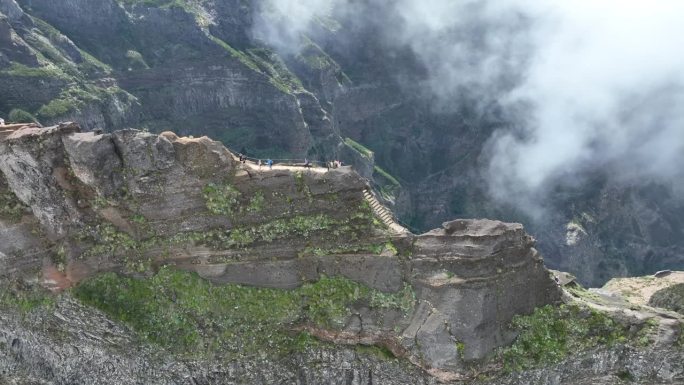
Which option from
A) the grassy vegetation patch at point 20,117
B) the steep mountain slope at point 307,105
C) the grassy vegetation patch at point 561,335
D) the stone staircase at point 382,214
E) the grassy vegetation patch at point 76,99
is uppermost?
the steep mountain slope at point 307,105

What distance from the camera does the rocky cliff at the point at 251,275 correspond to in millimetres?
35344

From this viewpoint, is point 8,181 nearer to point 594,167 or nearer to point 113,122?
point 113,122

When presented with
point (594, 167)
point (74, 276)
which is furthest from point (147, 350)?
point (594, 167)

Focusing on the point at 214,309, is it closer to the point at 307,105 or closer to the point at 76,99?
the point at 76,99

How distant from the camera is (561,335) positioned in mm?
36281

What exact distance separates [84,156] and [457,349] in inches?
911

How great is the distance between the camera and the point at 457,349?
35.0m

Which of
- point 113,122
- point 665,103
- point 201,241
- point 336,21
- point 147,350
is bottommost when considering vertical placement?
point 147,350

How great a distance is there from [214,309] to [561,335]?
20129 millimetres

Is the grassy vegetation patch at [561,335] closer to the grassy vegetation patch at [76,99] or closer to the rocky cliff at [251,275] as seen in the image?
the rocky cliff at [251,275]

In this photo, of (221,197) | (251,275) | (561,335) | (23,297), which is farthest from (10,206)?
(561,335)

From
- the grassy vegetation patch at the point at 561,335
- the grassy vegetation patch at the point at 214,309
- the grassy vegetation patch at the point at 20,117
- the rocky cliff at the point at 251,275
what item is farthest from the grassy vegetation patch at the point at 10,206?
the grassy vegetation patch at the point at 20,117

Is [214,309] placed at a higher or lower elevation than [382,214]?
lower

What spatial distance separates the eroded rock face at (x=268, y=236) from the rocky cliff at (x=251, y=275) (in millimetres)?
80
